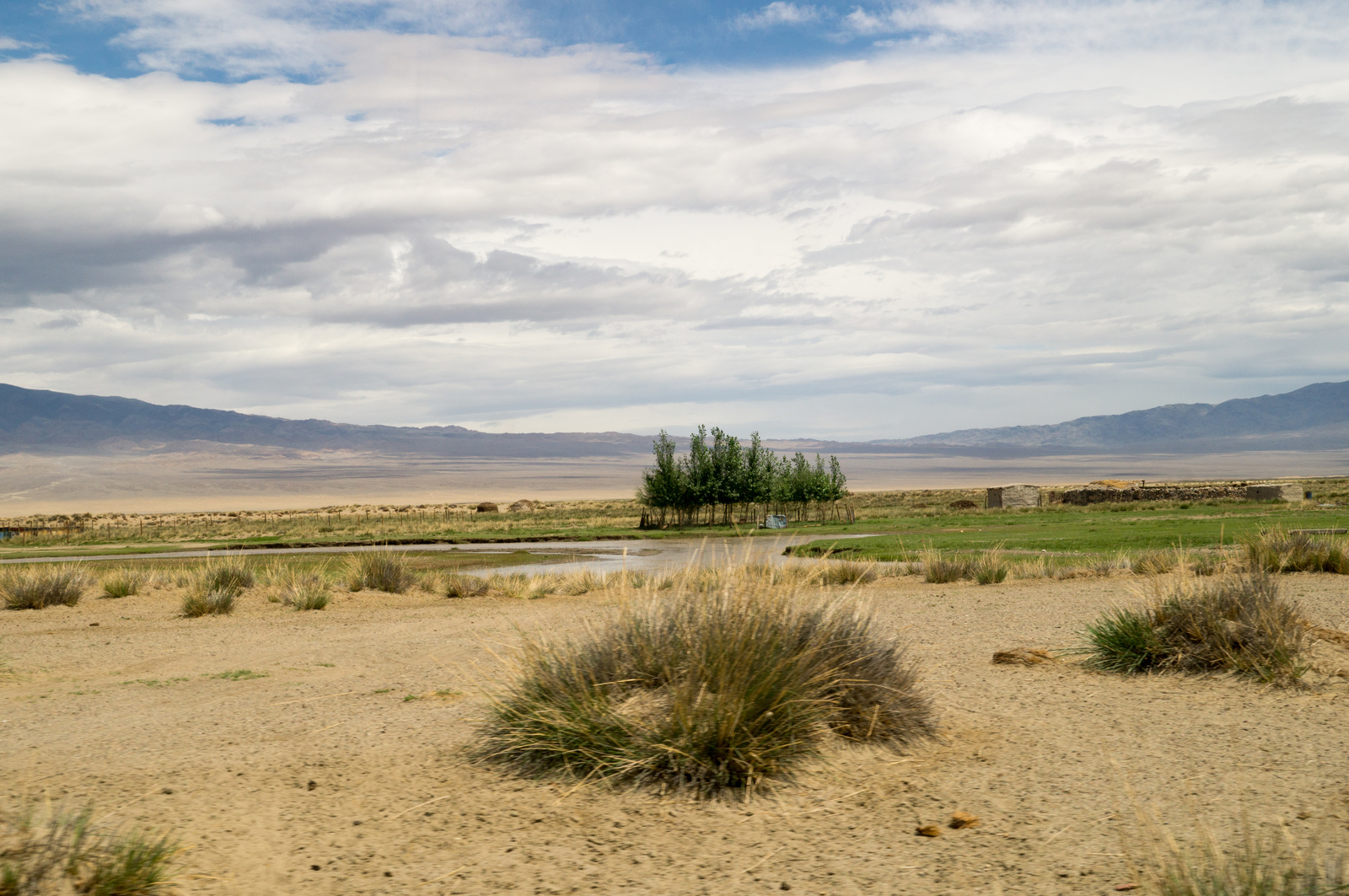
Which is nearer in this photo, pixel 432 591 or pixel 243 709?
pixel 243 709

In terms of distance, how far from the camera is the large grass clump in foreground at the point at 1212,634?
906cm

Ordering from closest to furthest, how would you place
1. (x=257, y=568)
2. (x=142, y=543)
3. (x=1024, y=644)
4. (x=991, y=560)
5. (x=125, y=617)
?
1. (x=1024, y=644)
2. (x=125, y=617)
3. (x=991, y=560)
4. (x=257, y=568)
5. (x=142, y=543)

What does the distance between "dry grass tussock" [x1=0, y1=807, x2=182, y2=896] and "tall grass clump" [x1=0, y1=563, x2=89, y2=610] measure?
Result: 17427mm

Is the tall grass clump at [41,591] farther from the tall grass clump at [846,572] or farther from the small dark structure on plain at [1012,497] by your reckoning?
the small dark structure on plain at [1012,497]

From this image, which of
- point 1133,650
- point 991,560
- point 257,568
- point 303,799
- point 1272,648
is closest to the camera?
point 303,799

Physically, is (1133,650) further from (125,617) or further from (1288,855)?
(125,617)

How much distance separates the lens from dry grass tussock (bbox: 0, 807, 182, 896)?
453 cm

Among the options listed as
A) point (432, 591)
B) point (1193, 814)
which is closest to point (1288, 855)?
point (1193, 814)

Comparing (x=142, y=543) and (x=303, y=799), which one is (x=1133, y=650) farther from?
(x=142, y=543)

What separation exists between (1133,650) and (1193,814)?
15.2 ft

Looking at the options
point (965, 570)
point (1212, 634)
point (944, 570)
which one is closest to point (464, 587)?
point (944, 570)

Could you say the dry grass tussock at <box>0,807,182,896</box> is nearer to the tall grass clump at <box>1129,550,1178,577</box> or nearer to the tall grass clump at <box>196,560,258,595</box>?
the tall grass clump at <box>196,560,258,595</box>

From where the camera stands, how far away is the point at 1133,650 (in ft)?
32.2

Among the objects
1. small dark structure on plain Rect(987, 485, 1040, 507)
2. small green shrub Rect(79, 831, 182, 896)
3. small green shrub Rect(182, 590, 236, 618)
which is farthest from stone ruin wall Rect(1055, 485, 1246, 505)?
small green shrub Rect(79, 831, 182, 896)
